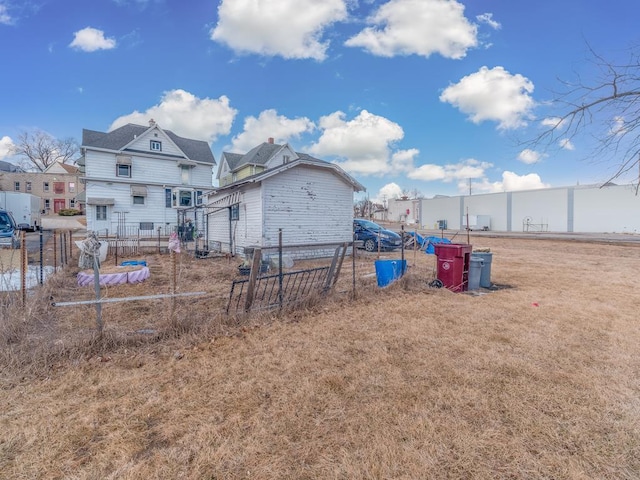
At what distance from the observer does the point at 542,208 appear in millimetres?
37875

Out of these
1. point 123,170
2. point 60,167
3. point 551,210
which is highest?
point 60,167

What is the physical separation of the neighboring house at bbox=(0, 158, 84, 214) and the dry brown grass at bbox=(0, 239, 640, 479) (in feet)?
182

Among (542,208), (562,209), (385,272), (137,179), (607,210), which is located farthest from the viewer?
(542,208)

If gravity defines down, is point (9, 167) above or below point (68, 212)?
above

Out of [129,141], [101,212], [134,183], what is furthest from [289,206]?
[129,141]

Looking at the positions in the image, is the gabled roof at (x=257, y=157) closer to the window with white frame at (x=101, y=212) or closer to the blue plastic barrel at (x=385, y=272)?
the window with white frame at (x=101, y=212)

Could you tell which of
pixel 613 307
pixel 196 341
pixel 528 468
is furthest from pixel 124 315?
pixel 613 307

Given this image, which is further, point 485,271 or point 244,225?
point 244,225

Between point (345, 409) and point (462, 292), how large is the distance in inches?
219

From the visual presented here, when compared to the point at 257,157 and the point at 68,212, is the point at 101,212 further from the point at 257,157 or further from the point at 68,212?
the point at 68,212

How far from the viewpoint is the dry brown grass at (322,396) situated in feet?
7.07

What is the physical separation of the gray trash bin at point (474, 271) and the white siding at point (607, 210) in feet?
114

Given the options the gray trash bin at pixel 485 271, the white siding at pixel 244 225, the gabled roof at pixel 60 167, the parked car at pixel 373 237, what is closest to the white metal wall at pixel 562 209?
the parked car at pixel 373 237

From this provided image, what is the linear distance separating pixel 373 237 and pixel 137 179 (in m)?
20.5
